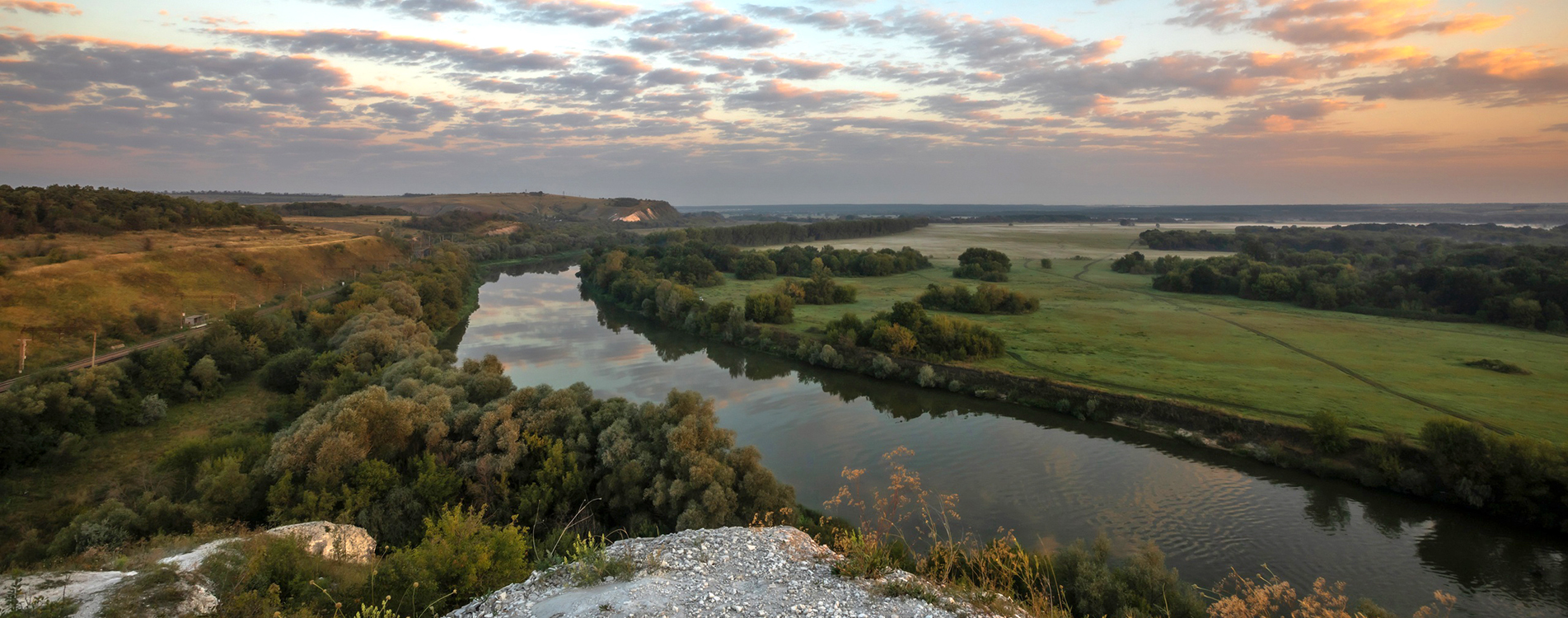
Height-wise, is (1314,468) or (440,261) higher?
(440,261)

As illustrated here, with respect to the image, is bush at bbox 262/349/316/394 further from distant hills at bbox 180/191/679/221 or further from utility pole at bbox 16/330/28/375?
distant hills at bbox 180/191/679/221

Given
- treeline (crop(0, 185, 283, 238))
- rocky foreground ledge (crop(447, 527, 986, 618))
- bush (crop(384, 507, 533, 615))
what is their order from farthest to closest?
treeline (crop(0, 185, 283, 238)), bush (crop(384, 507, 533, 615)), rocky foreground ledge (crop(447, 527, 986, 618))

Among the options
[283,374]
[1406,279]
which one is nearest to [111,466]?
[283,374]

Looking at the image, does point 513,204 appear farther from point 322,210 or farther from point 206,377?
point 206,377

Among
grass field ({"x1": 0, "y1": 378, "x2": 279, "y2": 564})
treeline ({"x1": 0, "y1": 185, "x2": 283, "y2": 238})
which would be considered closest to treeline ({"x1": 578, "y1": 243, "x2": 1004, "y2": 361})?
grass field ({"x1": 0, "y1": 378, "x2": 279, "y2": 564})

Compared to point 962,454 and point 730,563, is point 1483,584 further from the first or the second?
point 730,563

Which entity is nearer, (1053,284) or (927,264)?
(1053,284)

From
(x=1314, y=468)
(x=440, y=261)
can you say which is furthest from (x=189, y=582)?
(x=440, y=261)

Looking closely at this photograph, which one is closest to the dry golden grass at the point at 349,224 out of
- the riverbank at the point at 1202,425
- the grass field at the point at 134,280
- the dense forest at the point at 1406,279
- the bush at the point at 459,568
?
the grass field at the point at 134,280
